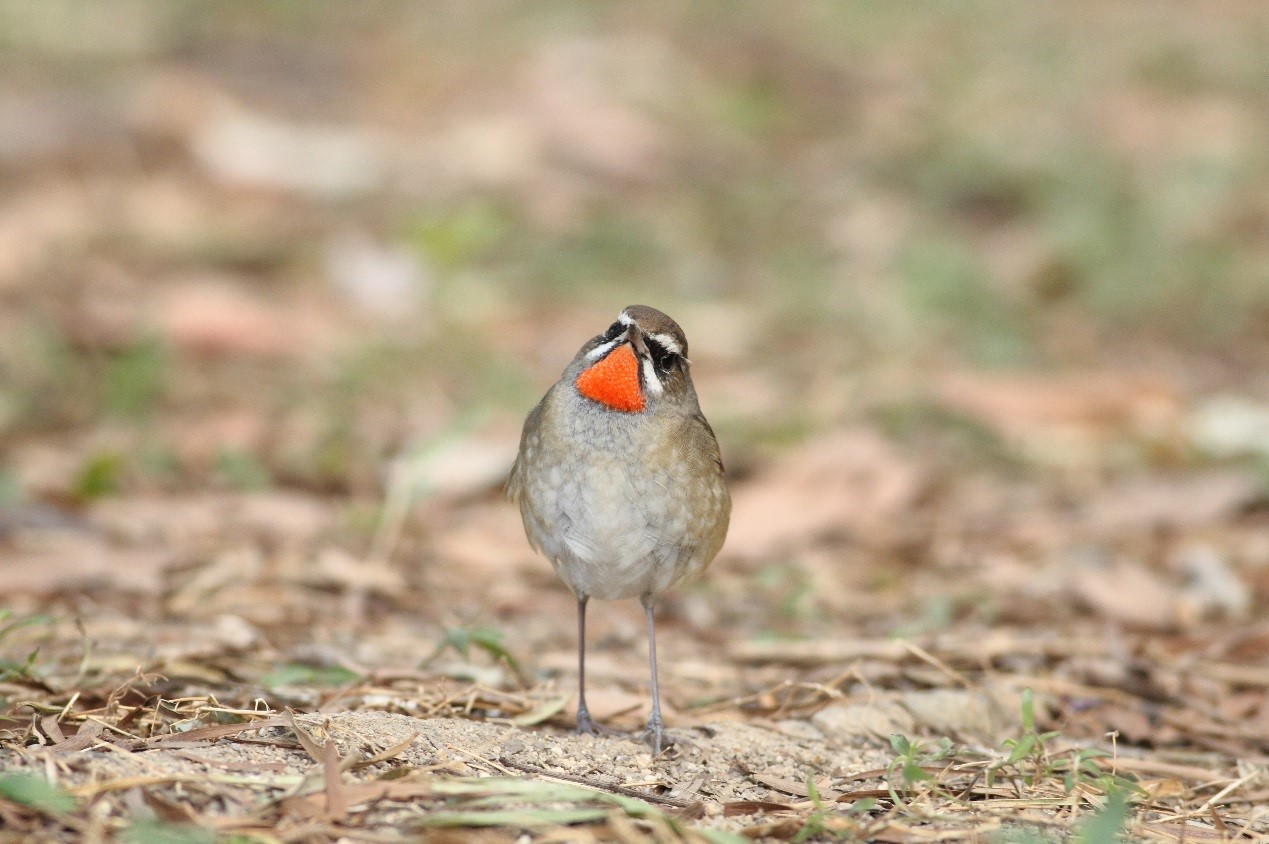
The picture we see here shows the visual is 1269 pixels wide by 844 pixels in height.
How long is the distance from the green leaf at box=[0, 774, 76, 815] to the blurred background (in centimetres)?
125

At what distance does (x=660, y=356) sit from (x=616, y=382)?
168 mm

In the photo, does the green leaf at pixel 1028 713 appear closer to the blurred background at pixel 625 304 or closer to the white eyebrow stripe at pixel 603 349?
the blurred background at pixel 625 304

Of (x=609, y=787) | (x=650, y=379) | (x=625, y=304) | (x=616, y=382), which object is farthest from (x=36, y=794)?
(x=625, y=304)

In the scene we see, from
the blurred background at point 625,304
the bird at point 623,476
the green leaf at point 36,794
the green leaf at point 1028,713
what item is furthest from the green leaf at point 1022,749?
the green leaf at point 36,794

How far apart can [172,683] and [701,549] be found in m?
1.53

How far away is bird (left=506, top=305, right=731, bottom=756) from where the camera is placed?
14.1 feet

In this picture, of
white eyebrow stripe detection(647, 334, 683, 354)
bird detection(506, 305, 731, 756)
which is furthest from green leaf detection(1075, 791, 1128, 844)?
white eyebrow stripe detection(647, 334, 683, 354)

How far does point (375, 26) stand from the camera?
14031 mm

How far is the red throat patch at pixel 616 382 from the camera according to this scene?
4.37 m

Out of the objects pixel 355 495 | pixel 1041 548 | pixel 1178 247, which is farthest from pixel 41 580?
pixel 1178 247

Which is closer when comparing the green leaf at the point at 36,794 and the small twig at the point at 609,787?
the green leaf at the point at 36,794

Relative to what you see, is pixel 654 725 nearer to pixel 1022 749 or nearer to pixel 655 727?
pixel 655 727

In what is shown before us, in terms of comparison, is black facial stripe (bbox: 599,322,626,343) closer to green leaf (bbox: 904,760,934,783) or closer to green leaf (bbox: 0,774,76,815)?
green leaf (bbox: 904,760,934,783)

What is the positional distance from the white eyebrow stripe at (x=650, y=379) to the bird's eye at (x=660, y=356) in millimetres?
21
